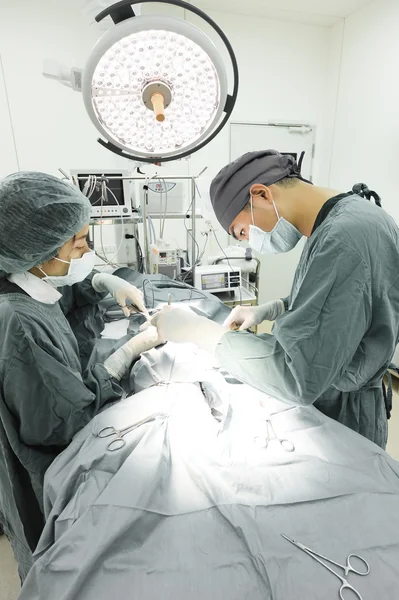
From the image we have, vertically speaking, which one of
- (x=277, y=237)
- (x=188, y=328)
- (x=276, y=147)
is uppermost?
(x=276, y=147)

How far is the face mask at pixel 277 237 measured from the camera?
3.54 ft

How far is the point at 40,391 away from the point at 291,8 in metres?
3.62

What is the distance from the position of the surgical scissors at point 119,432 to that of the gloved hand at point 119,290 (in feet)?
2.12

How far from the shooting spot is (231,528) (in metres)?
0.80

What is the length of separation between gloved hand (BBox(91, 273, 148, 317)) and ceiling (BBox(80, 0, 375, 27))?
270 cm

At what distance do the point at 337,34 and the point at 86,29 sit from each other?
230 cm

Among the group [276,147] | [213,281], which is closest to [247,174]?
[213,281]

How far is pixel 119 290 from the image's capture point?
5.58ft

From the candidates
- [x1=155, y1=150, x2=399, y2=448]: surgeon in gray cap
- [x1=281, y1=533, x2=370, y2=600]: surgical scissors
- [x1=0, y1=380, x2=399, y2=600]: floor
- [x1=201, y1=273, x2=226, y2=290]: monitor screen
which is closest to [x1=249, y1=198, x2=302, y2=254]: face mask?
[x1=155, y1=150, x2=399, y2=448]: surgeon in gray cap

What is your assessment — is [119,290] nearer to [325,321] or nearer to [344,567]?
[325,321]

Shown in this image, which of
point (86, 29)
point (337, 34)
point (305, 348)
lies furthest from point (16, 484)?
point (337, 34)

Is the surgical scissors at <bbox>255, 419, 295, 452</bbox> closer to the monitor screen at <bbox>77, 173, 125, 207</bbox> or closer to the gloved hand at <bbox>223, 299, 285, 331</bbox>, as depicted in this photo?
the gloved hand at <bbox>223, 299, 285, 331</bbox>

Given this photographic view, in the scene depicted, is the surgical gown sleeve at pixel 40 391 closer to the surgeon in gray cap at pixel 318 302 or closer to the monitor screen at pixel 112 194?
the surgeon in gray cap at pixel 318 302

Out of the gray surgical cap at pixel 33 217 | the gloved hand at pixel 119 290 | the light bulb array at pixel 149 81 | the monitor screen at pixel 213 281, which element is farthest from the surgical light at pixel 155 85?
the monitor screen at pixel 213 281
